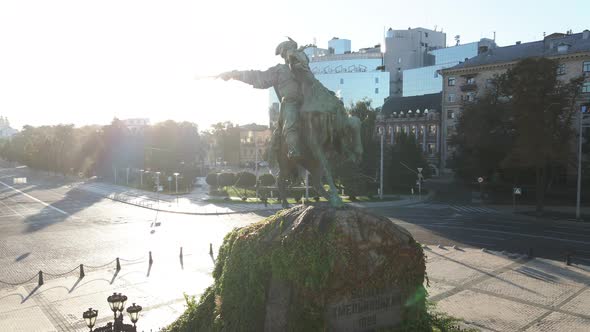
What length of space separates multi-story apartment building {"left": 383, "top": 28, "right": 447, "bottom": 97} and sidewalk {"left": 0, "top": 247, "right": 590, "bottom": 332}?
11933 centimetres

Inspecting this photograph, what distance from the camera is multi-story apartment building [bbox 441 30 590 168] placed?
62.2 m

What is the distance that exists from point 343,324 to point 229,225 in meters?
26.2

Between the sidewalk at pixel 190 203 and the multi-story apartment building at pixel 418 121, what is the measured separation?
32.7 m

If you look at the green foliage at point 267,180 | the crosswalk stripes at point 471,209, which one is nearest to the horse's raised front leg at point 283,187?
the crosswalk stripes at point 471,209

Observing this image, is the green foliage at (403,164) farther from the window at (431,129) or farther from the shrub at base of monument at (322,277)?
the shrub at base of monument at (322,277)

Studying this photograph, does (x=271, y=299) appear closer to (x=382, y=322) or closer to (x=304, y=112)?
(x=382, y=322)

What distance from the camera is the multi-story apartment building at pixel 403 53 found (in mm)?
135250

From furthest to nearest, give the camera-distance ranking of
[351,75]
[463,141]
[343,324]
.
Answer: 1. [351,75]
2. [463,141]
3. [343,324]

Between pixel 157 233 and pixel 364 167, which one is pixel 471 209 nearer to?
pixel 364 167

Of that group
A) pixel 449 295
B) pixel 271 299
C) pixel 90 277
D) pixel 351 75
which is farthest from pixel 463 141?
pixel 351 75

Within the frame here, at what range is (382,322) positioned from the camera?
1041cm

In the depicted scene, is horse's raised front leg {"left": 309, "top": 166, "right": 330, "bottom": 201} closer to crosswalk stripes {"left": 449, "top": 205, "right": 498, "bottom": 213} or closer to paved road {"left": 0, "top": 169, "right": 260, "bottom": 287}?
paved road {"left": 0, "top": 169, "right": 260, "bottom": 287}

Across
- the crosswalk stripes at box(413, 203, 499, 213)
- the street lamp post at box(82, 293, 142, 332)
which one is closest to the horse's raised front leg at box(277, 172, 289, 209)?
the street lamp post at box(82, 293, 142, 332)

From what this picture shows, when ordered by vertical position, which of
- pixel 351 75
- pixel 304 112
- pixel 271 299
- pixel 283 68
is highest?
pixel 351 75
